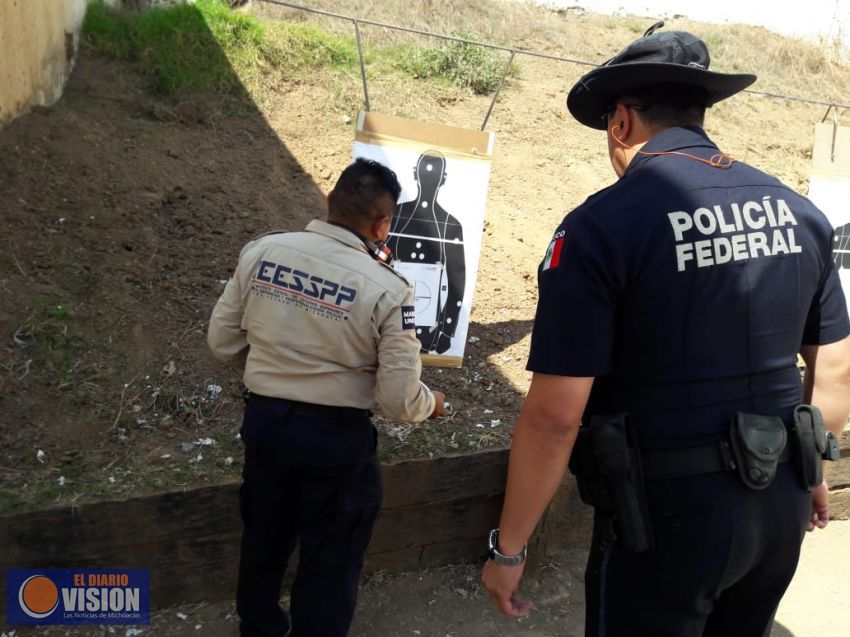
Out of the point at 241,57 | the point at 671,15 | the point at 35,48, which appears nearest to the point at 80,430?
the point at 35,48

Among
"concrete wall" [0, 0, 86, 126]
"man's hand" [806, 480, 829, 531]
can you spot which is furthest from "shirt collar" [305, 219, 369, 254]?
"concrete wall" [0, 0, 86, 126]

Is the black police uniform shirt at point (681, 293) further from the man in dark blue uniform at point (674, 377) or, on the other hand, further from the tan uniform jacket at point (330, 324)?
the tan uniform jacket at point (330, 324)

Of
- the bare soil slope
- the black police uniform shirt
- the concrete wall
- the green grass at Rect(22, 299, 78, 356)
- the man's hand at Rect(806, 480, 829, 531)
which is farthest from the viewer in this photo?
the concrete wall

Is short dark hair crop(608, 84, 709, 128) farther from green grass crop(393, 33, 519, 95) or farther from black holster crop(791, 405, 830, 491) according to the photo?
green grass crop(393, 33, 519, 95)

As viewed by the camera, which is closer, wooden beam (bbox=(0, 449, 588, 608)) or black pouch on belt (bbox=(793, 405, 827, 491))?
black pouch on belt (bbox=(793, 405, 827, 491))

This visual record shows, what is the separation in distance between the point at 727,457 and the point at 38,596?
2.34 meters

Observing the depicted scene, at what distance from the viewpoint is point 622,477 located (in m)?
1.67

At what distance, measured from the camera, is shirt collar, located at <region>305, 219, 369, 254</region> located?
2275 millimetres

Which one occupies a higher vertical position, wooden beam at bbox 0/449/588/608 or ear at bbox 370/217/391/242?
ear at bbox 370/217/391/242

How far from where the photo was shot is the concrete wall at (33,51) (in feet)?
14.8

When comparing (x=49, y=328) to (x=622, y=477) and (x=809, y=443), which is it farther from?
(x=809, y=443)

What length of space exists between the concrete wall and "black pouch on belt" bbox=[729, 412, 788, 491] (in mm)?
4612

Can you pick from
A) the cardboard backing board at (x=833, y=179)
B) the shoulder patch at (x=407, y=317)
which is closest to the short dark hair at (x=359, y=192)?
the shoulder patch at (x=407, y=317)

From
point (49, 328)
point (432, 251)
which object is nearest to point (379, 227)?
point (432, 251)
